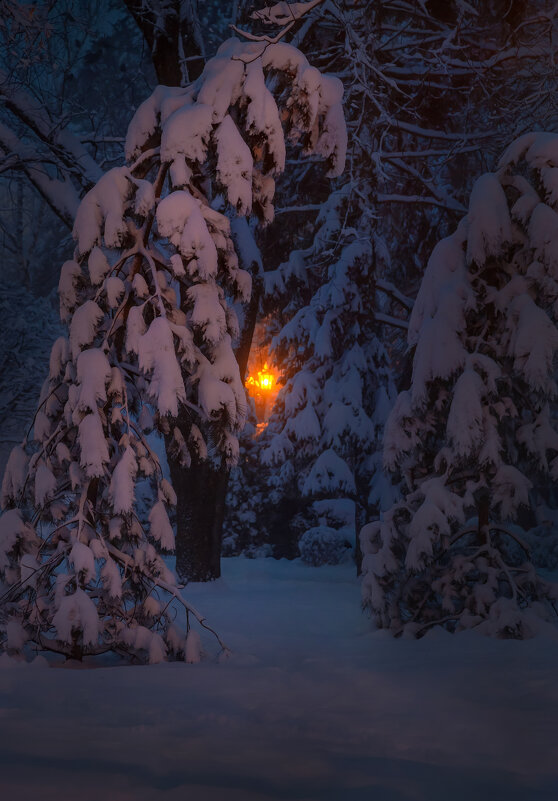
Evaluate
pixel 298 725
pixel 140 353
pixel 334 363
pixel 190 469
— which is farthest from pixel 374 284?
pixel 298 725

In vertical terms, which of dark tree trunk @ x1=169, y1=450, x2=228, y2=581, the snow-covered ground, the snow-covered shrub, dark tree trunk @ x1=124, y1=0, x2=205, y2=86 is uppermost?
dark tree trunk @ x1=124, y1=0, x2=205, y2=86

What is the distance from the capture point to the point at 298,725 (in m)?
4.50

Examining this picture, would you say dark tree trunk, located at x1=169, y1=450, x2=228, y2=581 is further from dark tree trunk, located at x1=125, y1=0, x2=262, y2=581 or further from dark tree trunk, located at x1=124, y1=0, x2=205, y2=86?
dark tree trunk, located at x1=124, y1=0, x2=205, y2=86

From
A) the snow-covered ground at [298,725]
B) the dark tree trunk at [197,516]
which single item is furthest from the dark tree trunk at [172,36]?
the snow-covered ground at [298,725]

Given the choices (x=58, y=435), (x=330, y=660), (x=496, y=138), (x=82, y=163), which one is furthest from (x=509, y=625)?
(x=496, y=138)

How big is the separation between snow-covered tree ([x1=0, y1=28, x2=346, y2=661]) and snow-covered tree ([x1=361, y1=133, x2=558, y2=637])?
5.94ft

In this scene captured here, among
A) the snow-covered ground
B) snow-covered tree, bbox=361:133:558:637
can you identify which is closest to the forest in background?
snow-covered tree, bbox=361:133:558:637

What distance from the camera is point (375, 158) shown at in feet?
32.3

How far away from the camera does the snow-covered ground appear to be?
3424mm

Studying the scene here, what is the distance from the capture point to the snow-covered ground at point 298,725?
3424 mm

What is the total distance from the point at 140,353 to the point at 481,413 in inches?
121

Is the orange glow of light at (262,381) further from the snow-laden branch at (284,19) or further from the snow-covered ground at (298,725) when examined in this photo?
the snow-covered ground at (298,725)

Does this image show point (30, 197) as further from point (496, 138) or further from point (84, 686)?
point (84, 686)

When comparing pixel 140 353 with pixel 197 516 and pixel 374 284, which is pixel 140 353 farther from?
pixel 374 284
